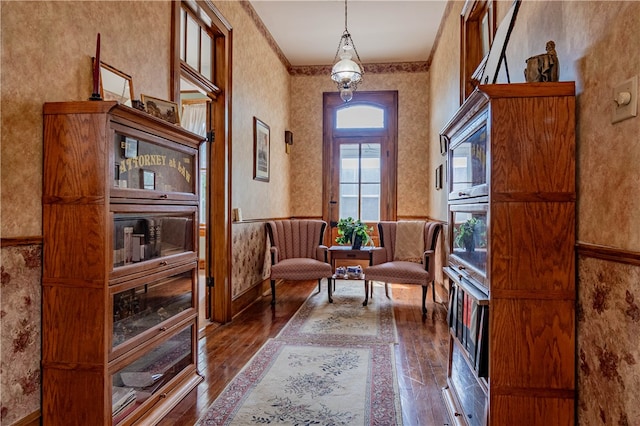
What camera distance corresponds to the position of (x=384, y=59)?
631 cm

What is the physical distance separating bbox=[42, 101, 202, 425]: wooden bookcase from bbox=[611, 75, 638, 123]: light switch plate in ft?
6.09

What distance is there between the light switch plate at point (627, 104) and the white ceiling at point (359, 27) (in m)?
3.69

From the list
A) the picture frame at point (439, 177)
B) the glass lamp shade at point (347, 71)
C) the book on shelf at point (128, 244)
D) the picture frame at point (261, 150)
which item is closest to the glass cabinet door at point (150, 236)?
the book on shelf at point (128, 244)

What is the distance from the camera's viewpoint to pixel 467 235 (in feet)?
6.79

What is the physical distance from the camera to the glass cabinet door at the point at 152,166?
1.81 metres

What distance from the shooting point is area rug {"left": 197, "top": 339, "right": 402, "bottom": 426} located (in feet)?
6.98

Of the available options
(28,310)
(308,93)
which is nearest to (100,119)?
(28,310)

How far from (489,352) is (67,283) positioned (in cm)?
Result: 177

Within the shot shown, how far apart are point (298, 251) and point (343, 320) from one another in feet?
4.51

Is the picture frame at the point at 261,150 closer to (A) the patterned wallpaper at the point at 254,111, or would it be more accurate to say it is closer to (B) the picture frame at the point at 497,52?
(A) the patterned wallpaper at the point at 254,111

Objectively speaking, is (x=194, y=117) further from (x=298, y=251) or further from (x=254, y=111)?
(x=298, y=251)

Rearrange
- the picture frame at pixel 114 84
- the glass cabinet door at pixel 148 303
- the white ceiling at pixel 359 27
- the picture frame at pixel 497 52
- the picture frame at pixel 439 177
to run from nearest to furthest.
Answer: the glass cabinet door at pixel 148 303
the picture frame at pixel 114 84
the picture frame at pixel 497 52
the white ceiling at pixel 359 27
the picture frame at pixel 439 177

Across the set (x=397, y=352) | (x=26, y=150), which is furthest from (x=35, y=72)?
(x=397, y=352)

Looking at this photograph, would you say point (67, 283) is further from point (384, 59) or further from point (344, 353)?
point (384, 59)
